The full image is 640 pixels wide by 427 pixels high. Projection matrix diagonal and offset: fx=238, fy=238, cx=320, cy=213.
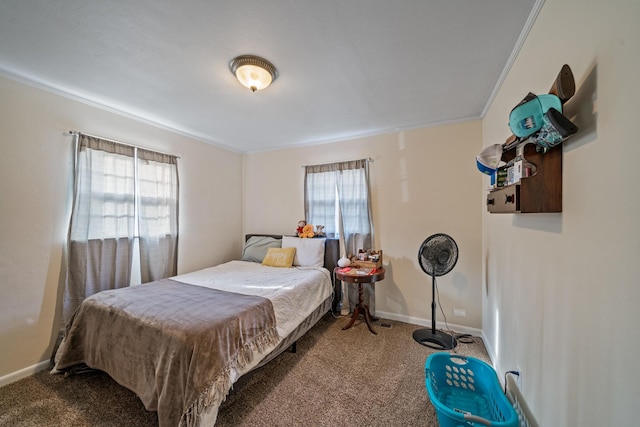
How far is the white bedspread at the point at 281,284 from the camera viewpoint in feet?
7.20

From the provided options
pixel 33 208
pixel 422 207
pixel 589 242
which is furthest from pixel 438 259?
pixel 33 208

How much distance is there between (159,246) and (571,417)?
356cm

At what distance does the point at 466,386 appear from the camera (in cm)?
178

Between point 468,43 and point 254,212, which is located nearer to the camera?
point 468,43

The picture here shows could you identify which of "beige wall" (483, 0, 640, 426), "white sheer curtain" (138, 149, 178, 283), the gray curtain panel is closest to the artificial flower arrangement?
"white sheer curtain" (138, 149, 178, 283)

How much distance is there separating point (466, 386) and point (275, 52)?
281 centimetres

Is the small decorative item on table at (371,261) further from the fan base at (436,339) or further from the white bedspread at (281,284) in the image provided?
the fan base at (436,339)

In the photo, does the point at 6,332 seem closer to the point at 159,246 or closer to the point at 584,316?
the point at 159,246

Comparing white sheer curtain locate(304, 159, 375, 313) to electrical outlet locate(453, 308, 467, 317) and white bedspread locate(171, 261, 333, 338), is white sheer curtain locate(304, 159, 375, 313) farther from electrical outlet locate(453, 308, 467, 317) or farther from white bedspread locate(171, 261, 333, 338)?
electrical outlet locate(453, 308, 467, 317)

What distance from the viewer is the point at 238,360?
1660 millimetres

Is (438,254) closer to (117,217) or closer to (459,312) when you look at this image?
(459,312)

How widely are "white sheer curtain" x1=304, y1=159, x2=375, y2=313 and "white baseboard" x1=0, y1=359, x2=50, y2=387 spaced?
9.81 ft

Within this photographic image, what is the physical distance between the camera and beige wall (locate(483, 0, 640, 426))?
691 millimetres

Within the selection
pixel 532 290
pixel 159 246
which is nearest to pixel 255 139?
pixel 159 246
